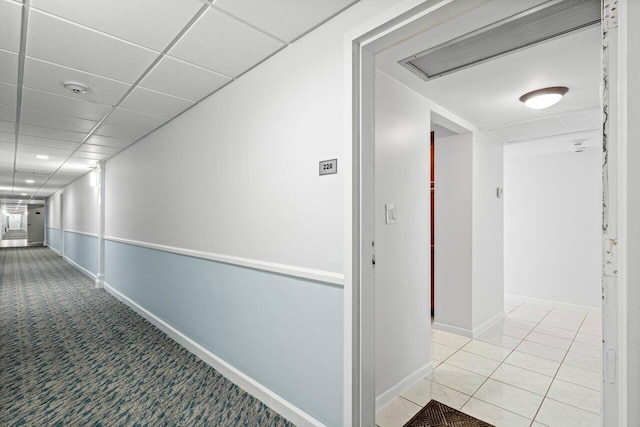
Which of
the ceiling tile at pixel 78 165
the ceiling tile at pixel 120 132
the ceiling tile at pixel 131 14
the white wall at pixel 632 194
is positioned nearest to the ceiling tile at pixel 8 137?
the ceiling tile at pixel 120 132

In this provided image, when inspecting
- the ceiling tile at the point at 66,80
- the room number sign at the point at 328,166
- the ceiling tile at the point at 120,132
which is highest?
the ceiling tile at the point at 66,80

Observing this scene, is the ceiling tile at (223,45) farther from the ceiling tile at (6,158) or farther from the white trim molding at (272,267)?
the ceiling tile at (6,158)

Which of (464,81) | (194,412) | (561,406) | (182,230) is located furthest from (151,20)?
(561,406)

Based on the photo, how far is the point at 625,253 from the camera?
92 cm

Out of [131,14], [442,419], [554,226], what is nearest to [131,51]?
[131,14]

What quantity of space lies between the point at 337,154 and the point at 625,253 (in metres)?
1.29

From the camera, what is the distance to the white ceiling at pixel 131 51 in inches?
69.0

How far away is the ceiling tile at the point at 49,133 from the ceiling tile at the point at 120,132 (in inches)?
15.0

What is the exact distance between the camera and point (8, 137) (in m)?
4.36

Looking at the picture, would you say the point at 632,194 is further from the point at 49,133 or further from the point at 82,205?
the point at 82,205

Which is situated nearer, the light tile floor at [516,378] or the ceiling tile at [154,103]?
the light tile floor at [516,378]

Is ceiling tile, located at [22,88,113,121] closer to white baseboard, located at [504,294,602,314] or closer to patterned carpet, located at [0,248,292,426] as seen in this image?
patterned carpet, located at [0,248,292,426]

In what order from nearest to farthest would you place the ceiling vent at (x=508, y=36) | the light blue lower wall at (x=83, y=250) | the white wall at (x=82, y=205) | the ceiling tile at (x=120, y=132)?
1. the ceiling vent at (x=508, y=36)
2. the ceiling tile at (x=120, y=132)
3. the white wall at (x=82, y=205)
4. the light blue lower wall at (x=83, y=250)

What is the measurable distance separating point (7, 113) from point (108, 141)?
4.13ft
